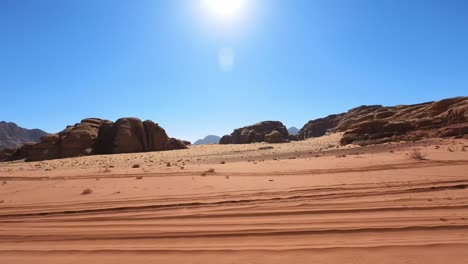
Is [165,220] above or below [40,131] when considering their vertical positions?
below

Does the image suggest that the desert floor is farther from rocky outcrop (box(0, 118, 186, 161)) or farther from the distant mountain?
the distant mountain

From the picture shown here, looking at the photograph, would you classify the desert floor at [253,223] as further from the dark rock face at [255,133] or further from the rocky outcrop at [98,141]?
the dark rock face at [255,133]

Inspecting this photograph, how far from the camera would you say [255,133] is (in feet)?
274

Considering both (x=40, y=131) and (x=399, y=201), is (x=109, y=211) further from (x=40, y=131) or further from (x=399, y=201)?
(x=40, y=131)

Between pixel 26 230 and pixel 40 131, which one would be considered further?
pixel 40 131

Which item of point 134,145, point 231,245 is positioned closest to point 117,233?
point 231,245

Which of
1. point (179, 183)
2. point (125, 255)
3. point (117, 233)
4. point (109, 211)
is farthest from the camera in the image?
point (179, 183)

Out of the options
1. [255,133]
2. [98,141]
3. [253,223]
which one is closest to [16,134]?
[255,133]

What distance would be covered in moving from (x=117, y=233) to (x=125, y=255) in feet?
3.78

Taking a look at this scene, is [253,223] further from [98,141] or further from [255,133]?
[255,133]

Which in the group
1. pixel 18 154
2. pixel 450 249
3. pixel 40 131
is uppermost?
pixel 40 131

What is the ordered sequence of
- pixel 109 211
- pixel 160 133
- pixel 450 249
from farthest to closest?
pixel 160 133, pixel 109 211, pixel 450 249

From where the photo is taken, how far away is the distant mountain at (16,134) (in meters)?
161

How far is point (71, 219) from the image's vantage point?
610 cm
